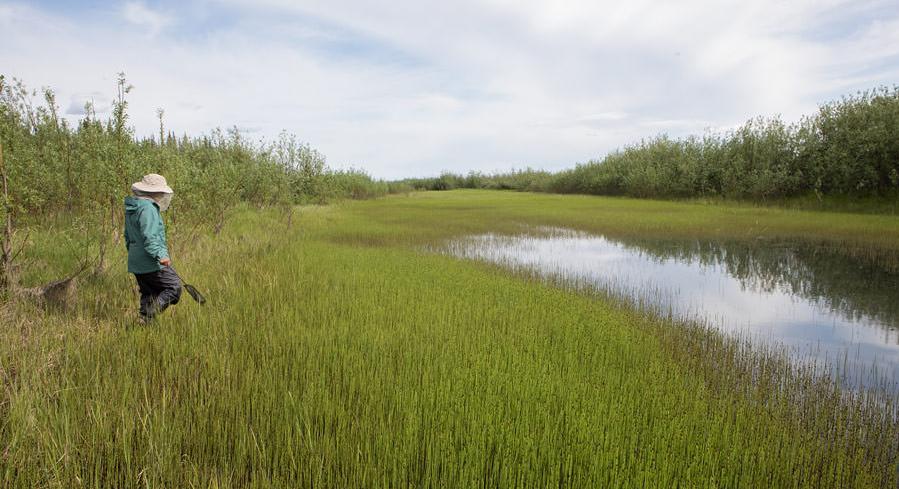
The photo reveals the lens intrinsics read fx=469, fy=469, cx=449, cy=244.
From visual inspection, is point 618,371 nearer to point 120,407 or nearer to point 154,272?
point 120,407

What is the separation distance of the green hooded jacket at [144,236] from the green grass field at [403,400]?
2.61 feet

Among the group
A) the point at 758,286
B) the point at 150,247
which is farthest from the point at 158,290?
the point at 758,286

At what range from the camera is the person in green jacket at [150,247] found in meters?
5.52

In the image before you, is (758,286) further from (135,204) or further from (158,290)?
(135,204)

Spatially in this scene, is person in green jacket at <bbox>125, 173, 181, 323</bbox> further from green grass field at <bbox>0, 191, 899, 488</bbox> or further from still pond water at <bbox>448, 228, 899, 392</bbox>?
still pond water at <bbox>448, 228, 899, 392</bbox>

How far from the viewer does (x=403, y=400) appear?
13.4ft

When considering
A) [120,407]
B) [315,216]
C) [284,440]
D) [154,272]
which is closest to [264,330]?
[154,272]

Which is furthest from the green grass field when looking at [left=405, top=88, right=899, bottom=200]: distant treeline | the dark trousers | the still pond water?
[left=405, top=88, right=899, bottom=200]: distant treeline

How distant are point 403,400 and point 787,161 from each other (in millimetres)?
A: 35006

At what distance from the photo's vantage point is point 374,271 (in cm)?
980

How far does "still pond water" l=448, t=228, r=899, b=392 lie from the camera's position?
7093mm

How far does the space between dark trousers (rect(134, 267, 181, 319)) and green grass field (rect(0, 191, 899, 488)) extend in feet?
0.81

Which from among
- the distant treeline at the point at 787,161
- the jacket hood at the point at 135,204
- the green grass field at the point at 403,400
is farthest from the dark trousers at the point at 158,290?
the distant treeline at the point at 787,161

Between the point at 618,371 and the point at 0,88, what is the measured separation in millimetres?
9029
